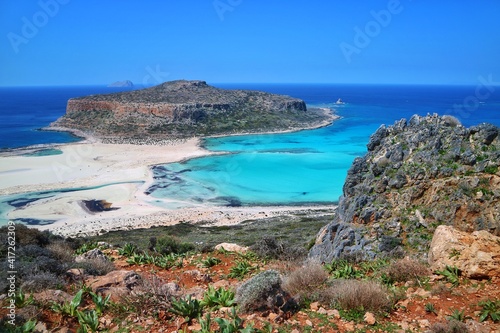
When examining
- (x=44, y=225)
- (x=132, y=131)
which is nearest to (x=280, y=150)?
(x=132, y=131)

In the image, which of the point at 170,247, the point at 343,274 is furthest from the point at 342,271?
the point at 170,247

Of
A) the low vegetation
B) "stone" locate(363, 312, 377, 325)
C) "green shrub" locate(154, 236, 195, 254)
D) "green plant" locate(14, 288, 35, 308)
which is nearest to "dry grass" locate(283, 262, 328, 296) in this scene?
the low vegetation

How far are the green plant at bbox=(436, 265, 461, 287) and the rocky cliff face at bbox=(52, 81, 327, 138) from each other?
238 ft

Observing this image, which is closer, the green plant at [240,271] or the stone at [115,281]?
the stone at [115,281]

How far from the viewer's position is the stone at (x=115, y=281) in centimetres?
749

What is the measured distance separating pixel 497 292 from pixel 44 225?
3102cm

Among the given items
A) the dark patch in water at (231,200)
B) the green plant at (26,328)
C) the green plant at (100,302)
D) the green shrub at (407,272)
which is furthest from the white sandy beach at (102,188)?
the green shrub at (407,272)

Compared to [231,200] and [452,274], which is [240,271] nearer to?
[452,274]

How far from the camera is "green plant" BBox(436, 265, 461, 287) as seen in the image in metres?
7.15

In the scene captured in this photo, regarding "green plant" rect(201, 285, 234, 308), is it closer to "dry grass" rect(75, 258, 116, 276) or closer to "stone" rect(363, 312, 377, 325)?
"stone" rect(363, 312, 377, 325)

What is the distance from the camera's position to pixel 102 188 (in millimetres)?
41562

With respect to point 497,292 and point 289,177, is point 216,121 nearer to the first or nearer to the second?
point 289,177

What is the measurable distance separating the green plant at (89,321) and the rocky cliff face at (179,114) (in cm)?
7232

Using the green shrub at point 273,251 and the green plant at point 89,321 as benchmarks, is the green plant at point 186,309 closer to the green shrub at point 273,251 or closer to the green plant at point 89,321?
the green plant at point 89,321
